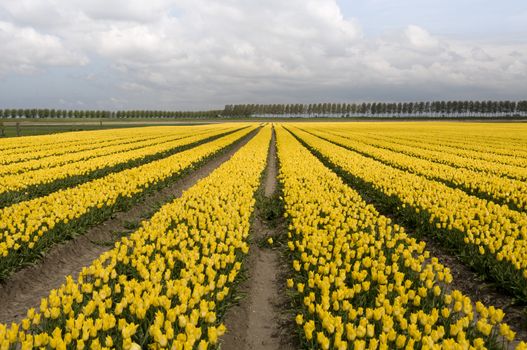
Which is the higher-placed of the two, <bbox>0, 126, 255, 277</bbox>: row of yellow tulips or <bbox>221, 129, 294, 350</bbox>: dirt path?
<bbox>0, 126, 255, 277</bbox>: row of yellow tulips

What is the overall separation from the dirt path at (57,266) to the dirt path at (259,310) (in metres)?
3.38

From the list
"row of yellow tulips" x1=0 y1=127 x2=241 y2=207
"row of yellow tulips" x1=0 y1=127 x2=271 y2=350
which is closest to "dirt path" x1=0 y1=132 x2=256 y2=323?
"row of yellow tulips" x1=0 y1=127 x2=271 y2=350

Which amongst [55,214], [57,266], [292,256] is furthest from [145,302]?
[55,214]

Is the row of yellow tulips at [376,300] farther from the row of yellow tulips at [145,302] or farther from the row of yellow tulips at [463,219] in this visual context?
the row of yellow tulips at [145,302]

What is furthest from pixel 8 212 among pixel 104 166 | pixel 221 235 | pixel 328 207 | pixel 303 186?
pixel 104 166

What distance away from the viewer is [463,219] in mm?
7746

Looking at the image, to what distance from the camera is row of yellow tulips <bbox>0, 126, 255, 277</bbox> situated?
22.4ft

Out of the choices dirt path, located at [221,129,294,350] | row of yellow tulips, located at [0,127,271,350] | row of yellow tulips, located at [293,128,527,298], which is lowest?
dirt path, located at [221,129,294,350]

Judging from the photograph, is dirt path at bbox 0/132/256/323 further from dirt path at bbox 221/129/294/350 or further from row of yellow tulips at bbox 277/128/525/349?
row of yellow tulips at bbox 277/128/525/349

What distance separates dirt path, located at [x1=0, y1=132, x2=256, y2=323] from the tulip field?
14 cm

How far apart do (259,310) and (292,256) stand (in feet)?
5.80

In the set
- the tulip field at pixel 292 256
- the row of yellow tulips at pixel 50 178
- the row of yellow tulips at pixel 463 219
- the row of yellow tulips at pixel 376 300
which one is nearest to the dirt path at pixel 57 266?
the tulip field at pixel 292 256

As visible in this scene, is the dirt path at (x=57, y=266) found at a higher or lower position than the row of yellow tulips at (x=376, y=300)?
lower

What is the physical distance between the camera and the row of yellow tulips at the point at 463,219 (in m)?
6.25
